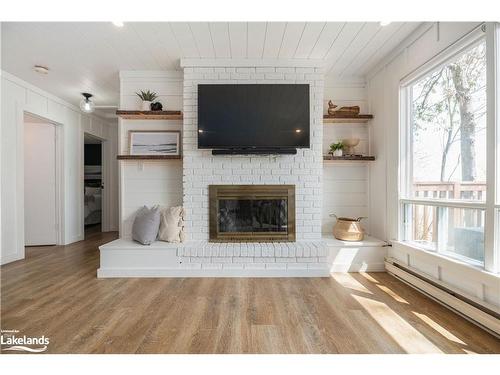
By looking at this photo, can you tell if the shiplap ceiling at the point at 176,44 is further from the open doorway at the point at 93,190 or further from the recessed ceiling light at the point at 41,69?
the open doorway at the point at 93,190

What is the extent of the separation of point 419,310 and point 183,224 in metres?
2.39

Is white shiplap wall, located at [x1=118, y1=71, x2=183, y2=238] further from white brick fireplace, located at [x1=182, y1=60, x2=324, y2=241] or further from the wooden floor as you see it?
the wooden floor

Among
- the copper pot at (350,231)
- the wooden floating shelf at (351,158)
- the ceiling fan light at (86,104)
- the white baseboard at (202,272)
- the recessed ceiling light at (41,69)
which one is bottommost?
the white baseboard at (202,272)

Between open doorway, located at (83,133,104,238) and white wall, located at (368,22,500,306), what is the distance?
5.03 metres

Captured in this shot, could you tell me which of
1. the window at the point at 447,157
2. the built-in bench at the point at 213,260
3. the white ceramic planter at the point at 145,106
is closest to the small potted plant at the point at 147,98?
the white ceramic planter at the point at 145,106

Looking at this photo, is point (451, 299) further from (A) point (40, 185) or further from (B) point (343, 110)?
(A) point (40, 185)

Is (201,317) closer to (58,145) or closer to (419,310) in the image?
(419,310)

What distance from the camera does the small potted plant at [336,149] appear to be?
10.3 ft

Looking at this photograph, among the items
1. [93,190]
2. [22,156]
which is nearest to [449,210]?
[22,156]

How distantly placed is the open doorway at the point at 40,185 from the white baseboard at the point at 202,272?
2.17 m

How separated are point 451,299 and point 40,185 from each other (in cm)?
549

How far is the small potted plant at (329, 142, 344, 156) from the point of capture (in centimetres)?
314

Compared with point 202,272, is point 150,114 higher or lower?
higher

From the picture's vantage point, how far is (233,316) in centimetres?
185
